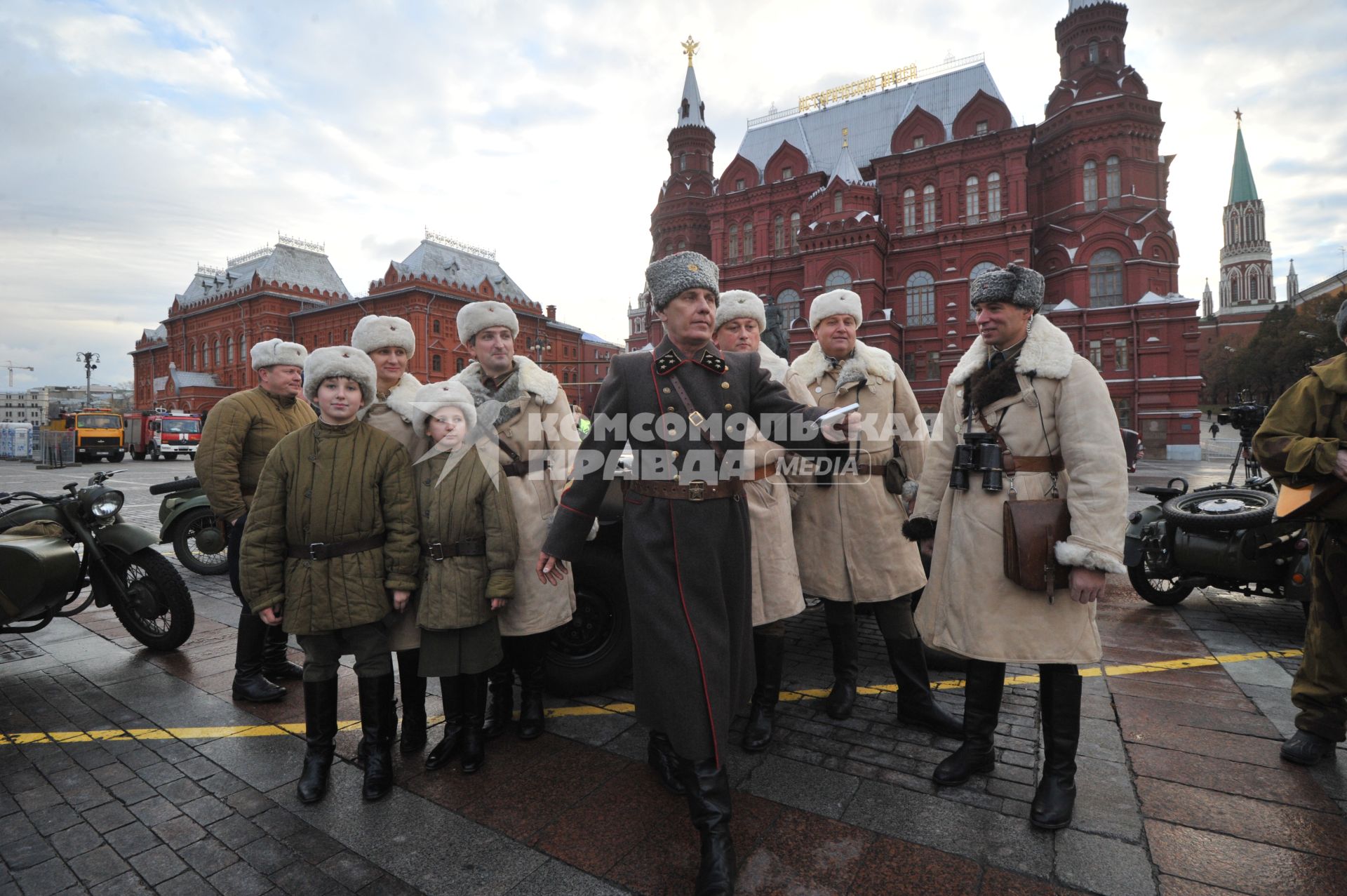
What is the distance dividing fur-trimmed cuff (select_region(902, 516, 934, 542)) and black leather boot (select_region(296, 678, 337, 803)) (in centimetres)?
266

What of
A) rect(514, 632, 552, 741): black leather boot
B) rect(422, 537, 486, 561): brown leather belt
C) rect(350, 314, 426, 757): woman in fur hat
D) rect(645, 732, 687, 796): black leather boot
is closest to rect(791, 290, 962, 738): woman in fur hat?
rect(645, 732, 687, 796): black leather boot

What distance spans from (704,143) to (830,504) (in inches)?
1803

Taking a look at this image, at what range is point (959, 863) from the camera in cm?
217

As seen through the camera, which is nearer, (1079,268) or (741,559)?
(741,559)

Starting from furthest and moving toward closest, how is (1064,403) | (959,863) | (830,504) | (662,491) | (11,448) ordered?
(11,448), (830,504), (1064,403), (662,491), (959,863)

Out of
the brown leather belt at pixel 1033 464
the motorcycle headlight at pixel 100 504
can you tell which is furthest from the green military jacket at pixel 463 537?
the motorcycle headlight at pixel 100 504

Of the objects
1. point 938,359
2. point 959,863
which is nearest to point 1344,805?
point 959,863

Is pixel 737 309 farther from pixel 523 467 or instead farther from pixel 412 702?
pixel 412 702

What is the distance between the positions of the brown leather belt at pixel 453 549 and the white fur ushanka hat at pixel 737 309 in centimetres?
170

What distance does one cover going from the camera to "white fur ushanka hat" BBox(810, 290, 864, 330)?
354cm

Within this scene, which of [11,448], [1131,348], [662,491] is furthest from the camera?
[11,448]

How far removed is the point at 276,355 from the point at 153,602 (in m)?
2.05

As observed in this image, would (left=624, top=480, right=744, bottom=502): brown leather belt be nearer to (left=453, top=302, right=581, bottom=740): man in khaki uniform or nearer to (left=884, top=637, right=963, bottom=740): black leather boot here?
(left=453, top=302, right=581, bottom=740): man in khaki uniform

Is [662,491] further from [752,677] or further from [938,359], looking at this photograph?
[938,359]
